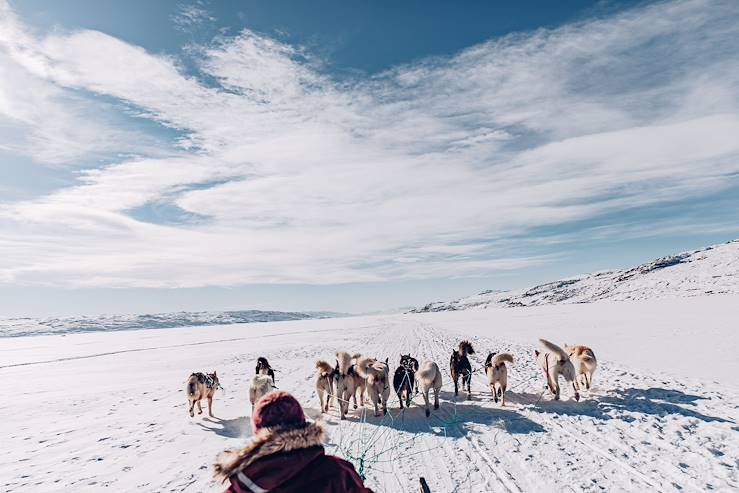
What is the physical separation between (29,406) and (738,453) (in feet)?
65.5

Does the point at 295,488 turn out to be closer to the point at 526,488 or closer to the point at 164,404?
the point at 526,488

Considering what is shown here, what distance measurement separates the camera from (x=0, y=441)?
1019cm

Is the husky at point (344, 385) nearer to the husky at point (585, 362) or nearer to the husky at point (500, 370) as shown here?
the husky at point (500, 370)

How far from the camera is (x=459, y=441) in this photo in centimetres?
774

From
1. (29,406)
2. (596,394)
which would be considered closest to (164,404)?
(29,406)

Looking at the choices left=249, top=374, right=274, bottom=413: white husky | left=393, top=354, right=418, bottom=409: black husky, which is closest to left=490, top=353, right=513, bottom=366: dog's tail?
left=393, top=354, right=418, bottom=409: black husky

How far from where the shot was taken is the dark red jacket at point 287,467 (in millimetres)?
2357

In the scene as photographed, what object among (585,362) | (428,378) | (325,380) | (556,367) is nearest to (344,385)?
(325,380)

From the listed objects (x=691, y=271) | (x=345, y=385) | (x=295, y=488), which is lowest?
(x=345, y=385)

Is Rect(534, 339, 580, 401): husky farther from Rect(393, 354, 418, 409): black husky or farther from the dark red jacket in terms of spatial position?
the dark red jacket

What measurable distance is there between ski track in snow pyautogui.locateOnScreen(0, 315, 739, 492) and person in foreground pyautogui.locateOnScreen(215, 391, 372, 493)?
638 mm

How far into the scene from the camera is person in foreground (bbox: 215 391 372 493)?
2.37m

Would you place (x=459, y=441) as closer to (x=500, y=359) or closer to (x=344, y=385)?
(x=500, y=359)

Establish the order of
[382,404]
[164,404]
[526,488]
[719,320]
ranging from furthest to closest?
[719,320]
[164,404]
[382,404]
[526,488]
